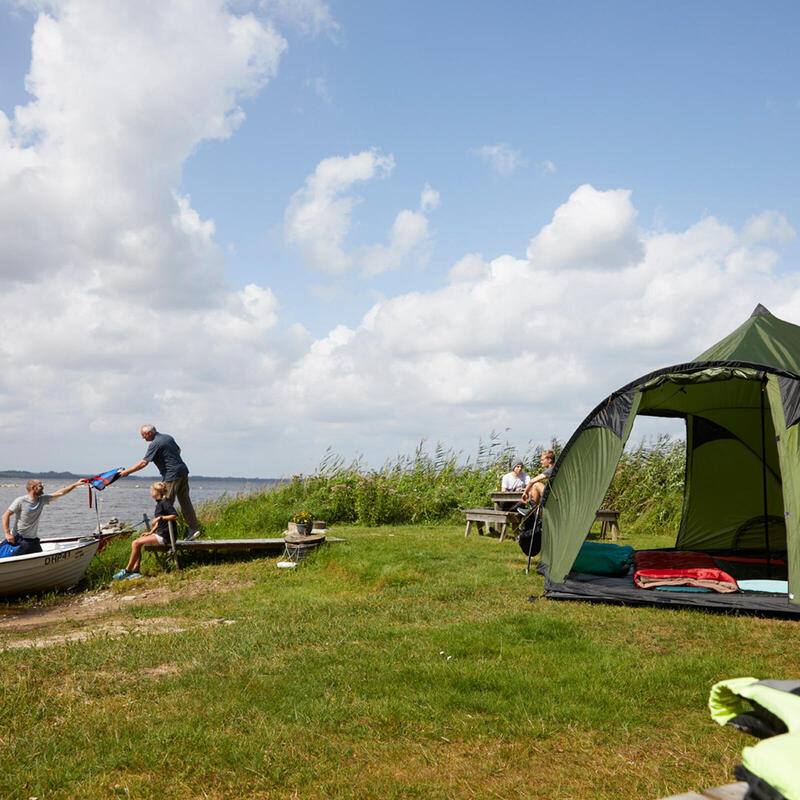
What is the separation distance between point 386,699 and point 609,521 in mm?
8327

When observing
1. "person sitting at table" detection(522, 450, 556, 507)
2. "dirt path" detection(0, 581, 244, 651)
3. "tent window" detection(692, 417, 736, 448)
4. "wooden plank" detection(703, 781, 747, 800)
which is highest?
"tent window" detection(692, 417, 736, 448)

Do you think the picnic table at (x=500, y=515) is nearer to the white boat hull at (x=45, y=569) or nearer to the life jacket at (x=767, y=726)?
the white boat hull at (x=45, y=569)

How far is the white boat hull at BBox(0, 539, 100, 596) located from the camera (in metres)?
8.63

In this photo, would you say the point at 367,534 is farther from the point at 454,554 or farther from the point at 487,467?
the point at 487,467

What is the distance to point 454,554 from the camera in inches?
360

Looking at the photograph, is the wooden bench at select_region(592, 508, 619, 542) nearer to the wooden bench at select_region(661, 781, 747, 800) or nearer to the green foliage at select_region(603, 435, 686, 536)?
the green foliage at select_region(603, 435, 686, 536)

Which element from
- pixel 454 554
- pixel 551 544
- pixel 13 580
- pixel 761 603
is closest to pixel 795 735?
pixel 761 603

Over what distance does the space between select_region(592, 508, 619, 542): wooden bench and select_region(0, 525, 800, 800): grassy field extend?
477cm

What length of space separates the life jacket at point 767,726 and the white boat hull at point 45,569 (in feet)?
28.5

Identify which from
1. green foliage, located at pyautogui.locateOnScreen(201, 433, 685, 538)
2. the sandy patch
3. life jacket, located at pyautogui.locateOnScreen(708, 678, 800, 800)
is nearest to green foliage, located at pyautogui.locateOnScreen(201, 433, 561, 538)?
green foliage, located at pyautogui.locateOnScreen(201, 433, 685, 538)

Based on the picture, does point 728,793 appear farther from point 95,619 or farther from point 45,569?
point 45,569

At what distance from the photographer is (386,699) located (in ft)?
13.0

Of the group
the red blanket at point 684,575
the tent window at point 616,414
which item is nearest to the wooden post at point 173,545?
the tent window at point 616,414

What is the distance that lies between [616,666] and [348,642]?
1.88 metres
